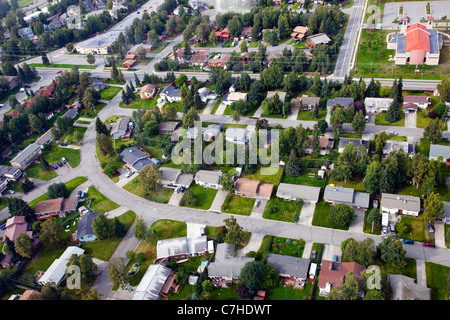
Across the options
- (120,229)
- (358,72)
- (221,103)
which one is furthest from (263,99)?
(120,229)

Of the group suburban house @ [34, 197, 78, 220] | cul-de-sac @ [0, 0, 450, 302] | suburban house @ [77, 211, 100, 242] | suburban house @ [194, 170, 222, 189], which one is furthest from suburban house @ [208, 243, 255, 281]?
suburban house @ [34, 197, 78, 220]

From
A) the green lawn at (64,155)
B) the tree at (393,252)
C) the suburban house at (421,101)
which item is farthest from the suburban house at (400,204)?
the green lawn at (64,155)

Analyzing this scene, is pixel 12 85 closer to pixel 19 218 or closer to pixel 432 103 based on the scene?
pixel 19 218

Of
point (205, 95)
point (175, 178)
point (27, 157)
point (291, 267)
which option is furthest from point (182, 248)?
point (205, 95)

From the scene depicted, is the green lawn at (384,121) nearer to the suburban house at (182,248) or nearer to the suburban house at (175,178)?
the suburban house at (175,178)

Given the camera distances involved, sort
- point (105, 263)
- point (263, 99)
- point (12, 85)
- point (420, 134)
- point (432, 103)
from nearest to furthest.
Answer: point (105, 263) → point (420, 134) → point (432, 103) → point (263, 99) → point (12, 85)

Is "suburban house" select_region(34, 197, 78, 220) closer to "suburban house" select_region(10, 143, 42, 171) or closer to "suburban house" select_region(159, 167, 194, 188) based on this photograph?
"suburban house" select_region(10, 143, 42, 171)
